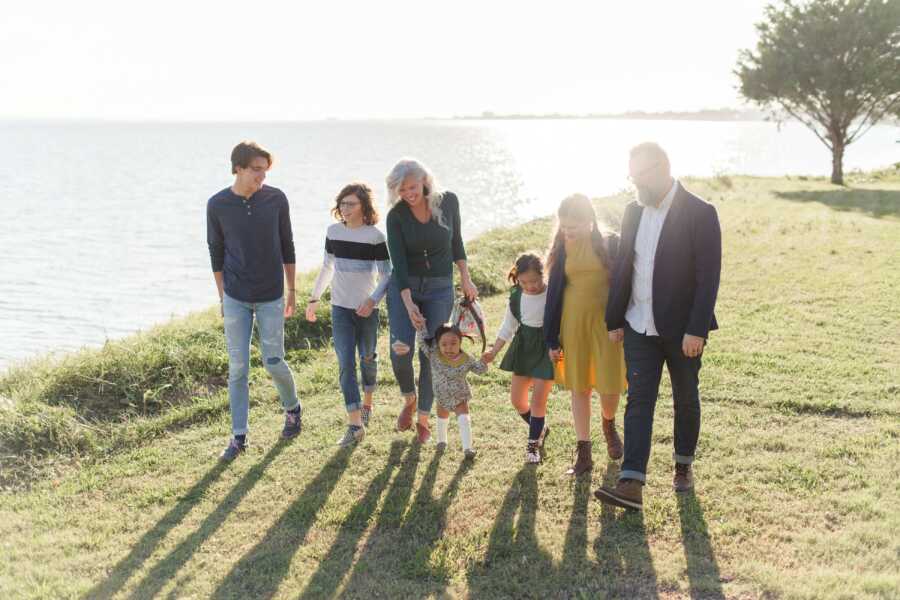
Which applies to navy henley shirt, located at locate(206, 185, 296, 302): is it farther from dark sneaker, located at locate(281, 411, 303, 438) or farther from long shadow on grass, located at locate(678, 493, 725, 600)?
long shadow on grass, located at locate(678, 493, 725, 600)

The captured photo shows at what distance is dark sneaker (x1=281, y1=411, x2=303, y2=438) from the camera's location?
6473mm

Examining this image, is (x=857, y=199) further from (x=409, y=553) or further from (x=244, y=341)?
(x=409, y=553)

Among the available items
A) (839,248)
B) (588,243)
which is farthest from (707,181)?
(588,243)

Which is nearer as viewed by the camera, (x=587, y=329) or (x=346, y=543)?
(x=346, y=543)

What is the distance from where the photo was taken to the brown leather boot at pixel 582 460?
5402mm

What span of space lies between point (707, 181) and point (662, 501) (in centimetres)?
2631

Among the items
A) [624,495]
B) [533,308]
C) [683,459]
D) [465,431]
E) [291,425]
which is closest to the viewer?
[624,495]

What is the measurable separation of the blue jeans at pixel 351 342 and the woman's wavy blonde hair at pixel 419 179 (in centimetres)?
110

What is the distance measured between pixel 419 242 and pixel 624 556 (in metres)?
2.55

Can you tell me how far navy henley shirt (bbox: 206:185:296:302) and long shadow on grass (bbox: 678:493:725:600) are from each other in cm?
342

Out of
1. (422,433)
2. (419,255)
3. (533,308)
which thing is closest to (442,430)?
(422,433)

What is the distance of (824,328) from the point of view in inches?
360

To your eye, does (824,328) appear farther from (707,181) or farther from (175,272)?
(707,181)

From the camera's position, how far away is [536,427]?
561 cm
